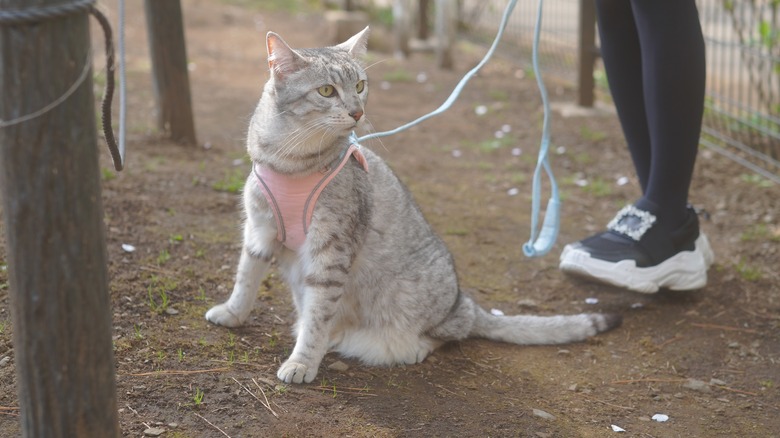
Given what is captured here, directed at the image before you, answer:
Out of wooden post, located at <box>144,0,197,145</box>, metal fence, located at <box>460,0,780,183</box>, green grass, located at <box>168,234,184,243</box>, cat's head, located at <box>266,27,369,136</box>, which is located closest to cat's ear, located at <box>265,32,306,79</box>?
cat's head, located at <box>266,27,369,136</box>

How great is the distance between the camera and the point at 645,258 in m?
3.38

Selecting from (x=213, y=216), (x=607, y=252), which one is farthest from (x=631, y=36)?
(x=213, y=216)

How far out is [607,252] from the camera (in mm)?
3445

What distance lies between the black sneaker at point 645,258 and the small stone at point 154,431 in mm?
1890

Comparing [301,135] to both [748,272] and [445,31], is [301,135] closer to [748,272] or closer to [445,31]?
[748,272]

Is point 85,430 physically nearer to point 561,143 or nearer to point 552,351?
point 552,351

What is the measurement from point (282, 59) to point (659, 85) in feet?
4.90

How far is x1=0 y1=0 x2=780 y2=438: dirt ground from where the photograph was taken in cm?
247

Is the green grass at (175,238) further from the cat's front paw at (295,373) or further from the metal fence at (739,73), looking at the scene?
the metal fence at (739,73)

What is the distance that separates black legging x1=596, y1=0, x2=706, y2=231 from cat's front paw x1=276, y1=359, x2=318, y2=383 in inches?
65.2

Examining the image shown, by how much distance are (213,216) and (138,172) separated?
681 mm

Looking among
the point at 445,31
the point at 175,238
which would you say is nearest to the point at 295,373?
the point at 175,238

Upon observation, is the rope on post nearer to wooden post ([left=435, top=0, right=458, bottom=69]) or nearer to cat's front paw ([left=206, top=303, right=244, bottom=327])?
cat's front paw ([left=206, top=303, right=244, bottom=327])

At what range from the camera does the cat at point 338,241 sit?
2.61 metres
